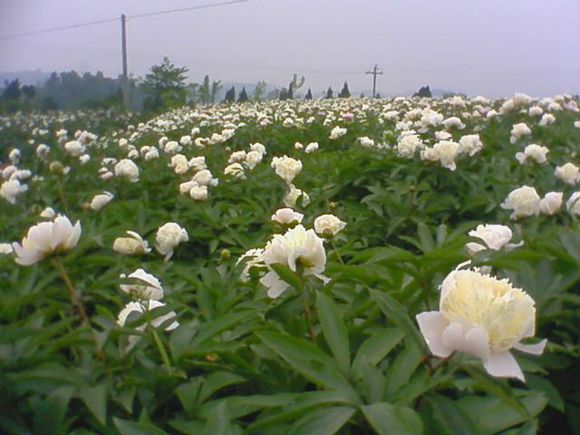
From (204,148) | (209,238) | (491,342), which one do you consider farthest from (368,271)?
(204,148)

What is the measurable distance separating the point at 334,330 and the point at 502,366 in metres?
0.31

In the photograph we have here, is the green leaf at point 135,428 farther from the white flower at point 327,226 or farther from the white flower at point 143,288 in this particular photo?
the white flower at point 327,226

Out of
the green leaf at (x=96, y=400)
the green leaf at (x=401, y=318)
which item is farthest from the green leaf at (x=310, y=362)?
the green leaf at (x=96, y=400)

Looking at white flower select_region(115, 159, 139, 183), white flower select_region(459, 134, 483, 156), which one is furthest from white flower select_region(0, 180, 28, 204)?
white flower select_region(459, 134, 483, 156)

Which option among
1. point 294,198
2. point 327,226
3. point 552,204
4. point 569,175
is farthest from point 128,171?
point 552,204

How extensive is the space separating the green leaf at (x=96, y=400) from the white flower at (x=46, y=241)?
0.34 meters

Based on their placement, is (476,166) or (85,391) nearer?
(85,391)

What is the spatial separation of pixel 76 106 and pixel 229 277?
27.4ft

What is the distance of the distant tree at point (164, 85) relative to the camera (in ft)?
44.0

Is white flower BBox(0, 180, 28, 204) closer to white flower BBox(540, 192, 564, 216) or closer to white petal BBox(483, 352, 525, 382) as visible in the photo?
white flower BBox(540, 192, 564, 216)

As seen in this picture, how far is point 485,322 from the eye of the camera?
78 cm

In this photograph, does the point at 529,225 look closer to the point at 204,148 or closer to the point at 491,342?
the point at 491,342

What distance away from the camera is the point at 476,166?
2.94 meters

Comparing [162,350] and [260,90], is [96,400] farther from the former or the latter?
[260,90]
